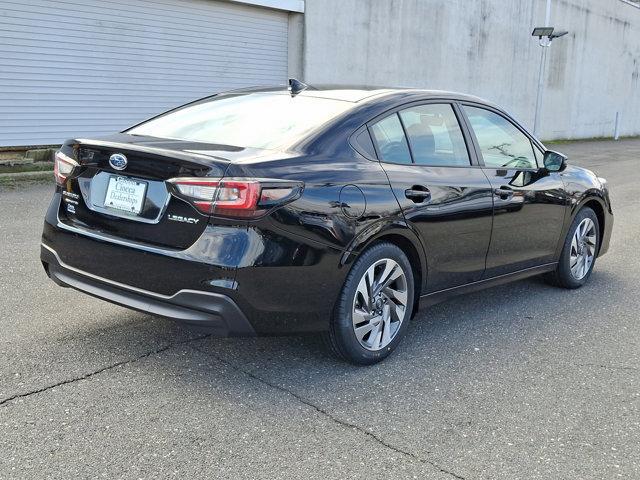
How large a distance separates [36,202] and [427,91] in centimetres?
601

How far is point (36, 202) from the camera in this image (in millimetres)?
8758

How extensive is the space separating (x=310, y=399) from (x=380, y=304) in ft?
2.49

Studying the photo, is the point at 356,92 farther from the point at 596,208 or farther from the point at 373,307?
the point at 596,208

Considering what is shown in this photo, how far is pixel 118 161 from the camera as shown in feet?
11.6

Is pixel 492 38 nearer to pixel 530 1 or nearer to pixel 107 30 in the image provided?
pixel 530 1

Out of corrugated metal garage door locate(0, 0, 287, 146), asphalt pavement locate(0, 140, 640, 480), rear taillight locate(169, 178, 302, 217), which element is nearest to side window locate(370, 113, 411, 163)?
rear taillight locate(169, 178, 302, 217)

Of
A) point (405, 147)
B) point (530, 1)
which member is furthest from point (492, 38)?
point (405, 147)

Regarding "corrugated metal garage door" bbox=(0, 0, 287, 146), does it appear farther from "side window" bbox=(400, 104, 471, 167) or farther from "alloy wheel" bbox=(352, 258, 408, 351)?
"alloy wheel" bbox=(352, 258, 408, 351)

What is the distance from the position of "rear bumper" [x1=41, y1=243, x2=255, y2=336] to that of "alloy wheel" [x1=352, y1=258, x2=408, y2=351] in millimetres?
707

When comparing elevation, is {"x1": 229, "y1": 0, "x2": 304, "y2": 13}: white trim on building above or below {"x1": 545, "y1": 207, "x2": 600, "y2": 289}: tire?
above

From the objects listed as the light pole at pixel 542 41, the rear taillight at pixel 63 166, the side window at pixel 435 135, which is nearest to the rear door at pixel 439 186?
the side window at pixel 435 135

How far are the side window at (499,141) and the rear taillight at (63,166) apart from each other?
8.55ft

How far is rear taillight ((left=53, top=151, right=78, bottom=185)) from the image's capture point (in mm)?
3803

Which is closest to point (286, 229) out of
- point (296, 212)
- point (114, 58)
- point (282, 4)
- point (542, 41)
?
point (296, 212)
